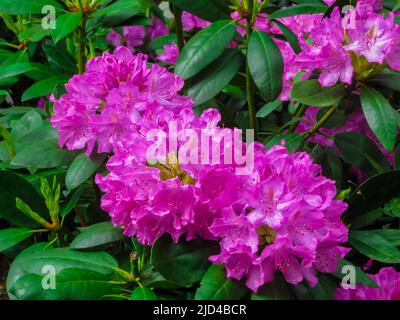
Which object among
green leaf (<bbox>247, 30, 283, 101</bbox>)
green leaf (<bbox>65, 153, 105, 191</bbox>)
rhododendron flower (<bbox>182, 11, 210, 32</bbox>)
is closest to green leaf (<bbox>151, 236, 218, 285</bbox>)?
green leaf (<bbox>65, 153, 105, 191</bbox>)

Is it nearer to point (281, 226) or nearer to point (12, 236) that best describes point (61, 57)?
point (12, 236)

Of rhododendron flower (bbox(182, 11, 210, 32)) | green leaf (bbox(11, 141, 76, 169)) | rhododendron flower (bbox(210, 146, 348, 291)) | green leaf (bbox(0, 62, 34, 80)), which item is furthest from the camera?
rhododendron flower (bbox(182, 11, 210, 32))

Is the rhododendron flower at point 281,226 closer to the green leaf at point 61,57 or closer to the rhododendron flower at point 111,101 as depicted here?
the rhododendron flower at point 111,101

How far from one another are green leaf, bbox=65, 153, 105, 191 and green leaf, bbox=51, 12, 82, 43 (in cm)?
27

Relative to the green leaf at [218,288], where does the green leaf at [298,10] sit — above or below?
above

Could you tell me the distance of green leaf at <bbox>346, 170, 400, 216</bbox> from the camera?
3.45ft

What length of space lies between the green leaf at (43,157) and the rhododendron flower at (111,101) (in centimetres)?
4

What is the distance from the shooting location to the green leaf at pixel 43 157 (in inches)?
43.0

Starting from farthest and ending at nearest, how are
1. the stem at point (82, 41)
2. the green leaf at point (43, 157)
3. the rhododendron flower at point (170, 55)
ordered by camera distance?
the rhododendron flower at point (170, 55) → the stem at point (82, 41) → the green leaf at point (43, 157)

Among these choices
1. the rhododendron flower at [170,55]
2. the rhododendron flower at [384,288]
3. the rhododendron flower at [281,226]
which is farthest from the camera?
the rhododendron flower at [170,55]

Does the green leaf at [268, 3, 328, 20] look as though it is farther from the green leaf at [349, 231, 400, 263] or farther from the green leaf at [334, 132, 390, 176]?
the green leaf at [349, 231, 400, 263]

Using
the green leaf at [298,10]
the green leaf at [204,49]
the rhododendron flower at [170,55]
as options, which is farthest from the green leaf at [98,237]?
the rhododendron flower at [170,55]
